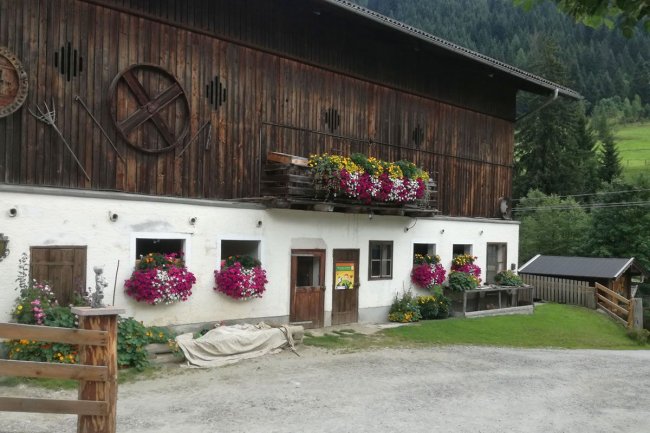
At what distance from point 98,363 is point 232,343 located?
240 inches

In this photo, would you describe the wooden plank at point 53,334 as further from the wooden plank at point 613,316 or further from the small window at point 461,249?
the wooden plank at point 613,316

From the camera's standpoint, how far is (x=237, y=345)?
11.4 m

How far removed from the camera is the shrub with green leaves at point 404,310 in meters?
16.9

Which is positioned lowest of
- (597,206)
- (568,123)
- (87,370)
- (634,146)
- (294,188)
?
(87,370)

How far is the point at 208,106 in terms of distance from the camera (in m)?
13.3

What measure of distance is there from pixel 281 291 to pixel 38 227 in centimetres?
585

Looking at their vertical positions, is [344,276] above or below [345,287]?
above

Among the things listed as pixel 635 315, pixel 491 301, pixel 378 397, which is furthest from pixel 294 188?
pixel 635 315

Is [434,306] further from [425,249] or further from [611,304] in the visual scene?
[611,304]

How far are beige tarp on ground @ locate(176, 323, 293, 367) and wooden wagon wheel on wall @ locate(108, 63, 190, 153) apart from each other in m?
4.00

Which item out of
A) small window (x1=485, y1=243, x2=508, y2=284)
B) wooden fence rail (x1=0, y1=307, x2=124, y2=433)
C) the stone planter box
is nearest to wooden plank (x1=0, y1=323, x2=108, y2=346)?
wooden fence rail (x1=0, y1=307, x2=124, y2=433)

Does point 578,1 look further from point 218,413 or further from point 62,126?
point 62,126

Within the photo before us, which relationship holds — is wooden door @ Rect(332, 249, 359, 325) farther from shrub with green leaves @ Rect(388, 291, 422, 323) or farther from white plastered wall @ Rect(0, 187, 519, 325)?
shrub with green leaves @ Rect(388, 291, 422, 323)

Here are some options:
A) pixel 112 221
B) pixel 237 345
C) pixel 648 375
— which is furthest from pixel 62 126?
Answer: pixel 648 375
